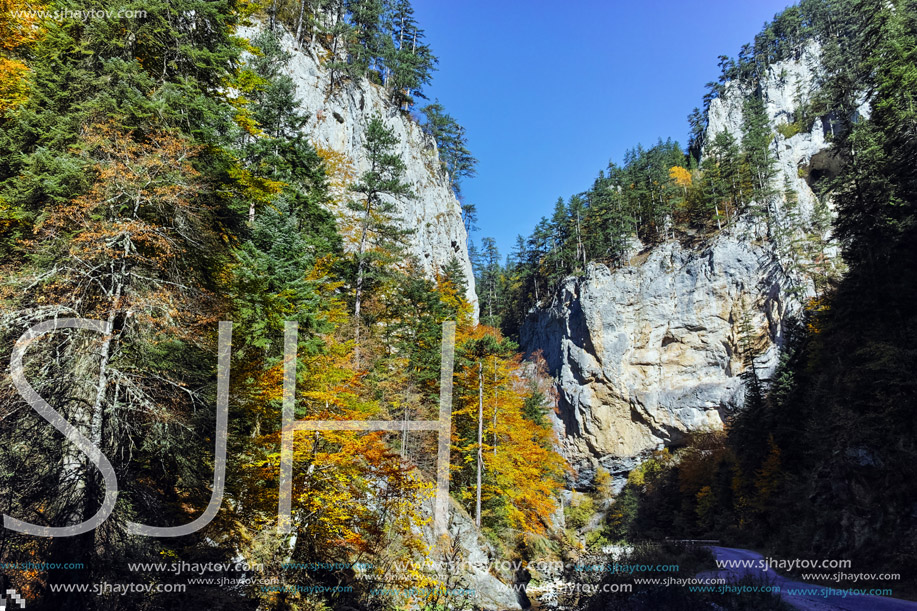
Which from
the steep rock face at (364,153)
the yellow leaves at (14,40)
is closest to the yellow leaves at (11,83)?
the yellow leaves at (14,40)

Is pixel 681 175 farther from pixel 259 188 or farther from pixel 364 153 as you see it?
pixel 259 188

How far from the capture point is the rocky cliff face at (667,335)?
134 ft

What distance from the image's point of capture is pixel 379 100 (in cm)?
4238

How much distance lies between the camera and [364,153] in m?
37.5

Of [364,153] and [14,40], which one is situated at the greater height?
[364,153]

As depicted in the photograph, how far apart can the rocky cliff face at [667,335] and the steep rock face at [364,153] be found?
14.5m

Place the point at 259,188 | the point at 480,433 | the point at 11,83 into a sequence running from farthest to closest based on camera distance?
the point at 480,433 → the point at 259,188 → the point at 11,83

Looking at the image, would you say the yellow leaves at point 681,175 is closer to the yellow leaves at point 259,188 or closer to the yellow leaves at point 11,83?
the yellow leaves at point 259,188

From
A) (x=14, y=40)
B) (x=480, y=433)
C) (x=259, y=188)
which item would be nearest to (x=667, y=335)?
(x=480, y=433)

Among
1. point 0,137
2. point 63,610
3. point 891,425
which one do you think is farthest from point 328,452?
point 891,425

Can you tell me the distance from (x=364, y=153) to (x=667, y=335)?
36.0 meters

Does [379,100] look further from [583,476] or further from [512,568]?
[583,476]

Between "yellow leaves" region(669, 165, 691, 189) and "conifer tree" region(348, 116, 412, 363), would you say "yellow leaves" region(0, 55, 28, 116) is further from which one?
"yellow leaves" region(669, 165, 691, 189)

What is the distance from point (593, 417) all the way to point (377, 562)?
38466 mm
